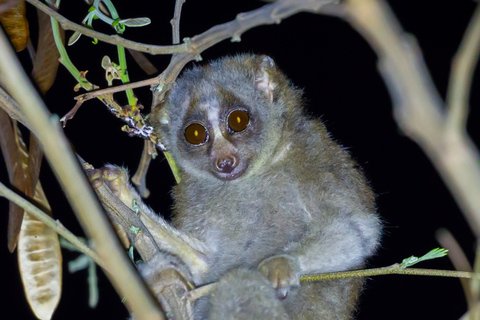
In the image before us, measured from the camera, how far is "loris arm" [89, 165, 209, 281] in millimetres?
2445

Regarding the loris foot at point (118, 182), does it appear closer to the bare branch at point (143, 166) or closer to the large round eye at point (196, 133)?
the bare branch at point (143, 166)

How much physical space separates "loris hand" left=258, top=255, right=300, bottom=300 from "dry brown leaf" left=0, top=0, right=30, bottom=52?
55.7 inches

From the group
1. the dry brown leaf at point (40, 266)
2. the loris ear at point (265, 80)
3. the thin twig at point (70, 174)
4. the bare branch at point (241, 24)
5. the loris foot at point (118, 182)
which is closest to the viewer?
the thin twig at point (70, 174)

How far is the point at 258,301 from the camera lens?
80.5 inches

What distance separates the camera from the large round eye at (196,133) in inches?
117

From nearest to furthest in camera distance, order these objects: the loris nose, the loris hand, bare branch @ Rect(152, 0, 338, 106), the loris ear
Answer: bare branch @ Rect(152, 0, 338, 106) → the loris hand → the loris nose → the loris ear

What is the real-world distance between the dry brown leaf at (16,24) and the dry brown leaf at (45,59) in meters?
0.11

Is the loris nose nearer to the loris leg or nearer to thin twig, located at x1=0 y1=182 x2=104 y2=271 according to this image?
the loris leg

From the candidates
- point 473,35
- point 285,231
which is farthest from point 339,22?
point 473,35

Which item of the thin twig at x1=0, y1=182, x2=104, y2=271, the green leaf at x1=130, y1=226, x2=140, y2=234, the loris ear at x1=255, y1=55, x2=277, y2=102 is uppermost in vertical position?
the loris ear at x1=255, y1=55, x2=277, y2=102

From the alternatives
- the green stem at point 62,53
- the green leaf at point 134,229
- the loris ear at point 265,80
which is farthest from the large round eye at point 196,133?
the green leaf at point 134,229

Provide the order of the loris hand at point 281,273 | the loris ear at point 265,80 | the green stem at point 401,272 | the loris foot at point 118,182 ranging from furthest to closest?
the loris ear at point 265,80 → the loris foot at point 118,182 → the loris hand at point 281,273 → the green stem at point 401,272

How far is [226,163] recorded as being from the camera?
282 centimetres

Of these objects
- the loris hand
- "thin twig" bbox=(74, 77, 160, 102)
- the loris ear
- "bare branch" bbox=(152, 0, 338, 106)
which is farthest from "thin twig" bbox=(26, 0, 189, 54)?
the loris ear
